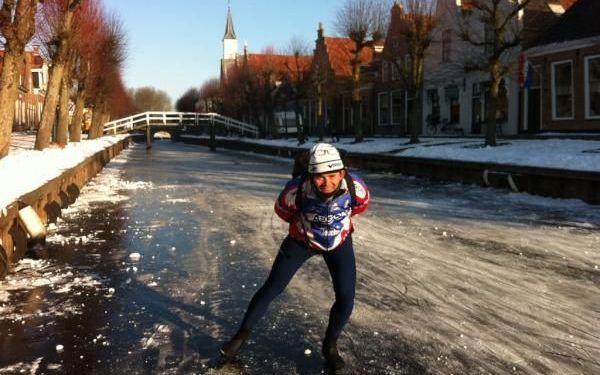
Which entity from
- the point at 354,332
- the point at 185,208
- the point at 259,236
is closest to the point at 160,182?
the point at 185,208

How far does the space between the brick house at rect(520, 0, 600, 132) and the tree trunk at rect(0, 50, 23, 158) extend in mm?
20253

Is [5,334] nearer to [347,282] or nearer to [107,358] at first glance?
[107,358]

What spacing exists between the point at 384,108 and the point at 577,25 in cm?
2051

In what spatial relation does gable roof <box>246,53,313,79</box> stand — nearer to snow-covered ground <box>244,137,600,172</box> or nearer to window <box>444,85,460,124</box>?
window <box>444,85,460,124</box>

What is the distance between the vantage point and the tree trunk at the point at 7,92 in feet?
45.6

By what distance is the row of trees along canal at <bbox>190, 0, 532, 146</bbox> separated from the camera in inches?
821

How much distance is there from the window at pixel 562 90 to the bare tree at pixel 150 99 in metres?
114

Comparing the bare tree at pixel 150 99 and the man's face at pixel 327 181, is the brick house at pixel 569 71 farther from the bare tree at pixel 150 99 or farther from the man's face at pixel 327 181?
the bare tree at pixel 150 99

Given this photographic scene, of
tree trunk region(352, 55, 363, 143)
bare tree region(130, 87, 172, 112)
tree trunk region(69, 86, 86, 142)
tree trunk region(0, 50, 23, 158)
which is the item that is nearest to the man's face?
tree trunk region(0, 50, 23, 158)

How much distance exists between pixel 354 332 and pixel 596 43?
72.9ft

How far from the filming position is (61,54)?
862 inches

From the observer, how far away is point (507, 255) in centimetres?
819

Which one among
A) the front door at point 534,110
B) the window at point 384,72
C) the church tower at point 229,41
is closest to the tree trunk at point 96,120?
the window at point 384,72

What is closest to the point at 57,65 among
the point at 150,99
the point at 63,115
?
the point at 63,115
